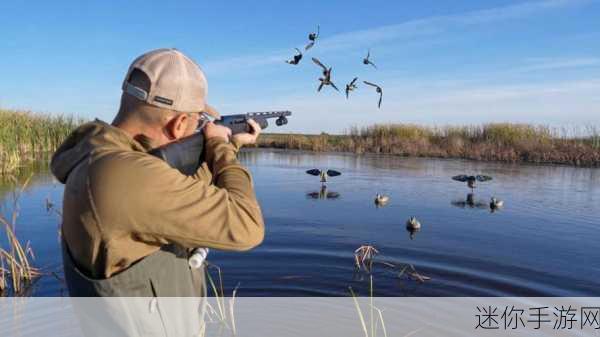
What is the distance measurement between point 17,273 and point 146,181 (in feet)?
18.0

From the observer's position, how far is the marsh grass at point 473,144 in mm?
27041

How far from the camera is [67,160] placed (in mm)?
1824

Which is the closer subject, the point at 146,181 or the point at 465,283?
the point at 146,181

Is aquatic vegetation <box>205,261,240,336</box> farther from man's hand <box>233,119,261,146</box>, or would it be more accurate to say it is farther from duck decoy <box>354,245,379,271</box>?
duck decoy <box>354,245,379,271</box>

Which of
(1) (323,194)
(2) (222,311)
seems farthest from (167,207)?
(1) (323,194)

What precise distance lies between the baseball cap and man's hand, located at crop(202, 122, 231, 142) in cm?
17

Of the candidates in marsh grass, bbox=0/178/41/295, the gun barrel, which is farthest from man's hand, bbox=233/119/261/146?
marsh grass, bbox=0/178/41/295

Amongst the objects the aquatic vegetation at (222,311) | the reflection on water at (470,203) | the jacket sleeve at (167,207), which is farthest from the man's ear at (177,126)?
the reflection on water at (470,203)

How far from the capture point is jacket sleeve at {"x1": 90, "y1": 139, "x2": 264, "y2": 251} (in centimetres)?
162

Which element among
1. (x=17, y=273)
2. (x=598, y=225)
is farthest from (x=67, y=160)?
(x=598, y=225)

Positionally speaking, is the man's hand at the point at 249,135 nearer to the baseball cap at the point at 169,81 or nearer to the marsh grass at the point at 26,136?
the baseball cap at the point at 169,81

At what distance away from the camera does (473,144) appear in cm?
3097

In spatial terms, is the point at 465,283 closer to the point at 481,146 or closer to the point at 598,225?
the point at 598,225

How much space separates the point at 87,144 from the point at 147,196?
13.4 inches
